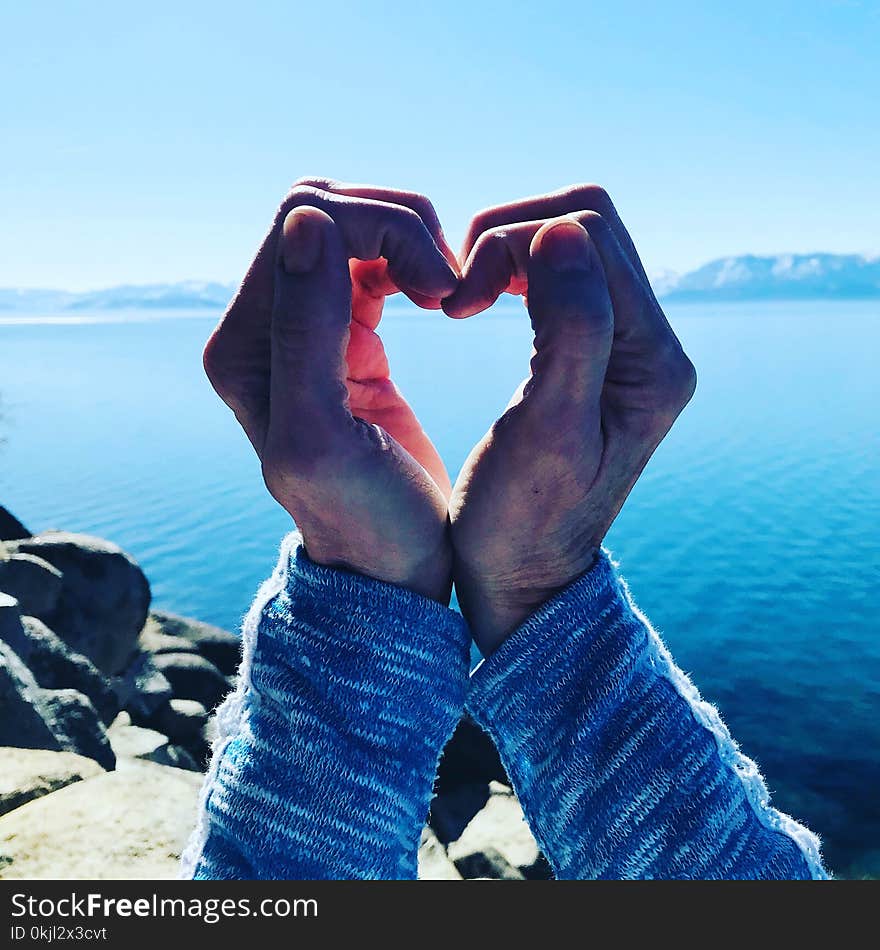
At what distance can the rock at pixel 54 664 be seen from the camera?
595 centimetres

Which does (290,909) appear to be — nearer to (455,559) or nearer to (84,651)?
(455,559)

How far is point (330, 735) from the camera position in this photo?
1197 mm

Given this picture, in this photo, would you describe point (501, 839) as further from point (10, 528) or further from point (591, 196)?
point (10, 528)

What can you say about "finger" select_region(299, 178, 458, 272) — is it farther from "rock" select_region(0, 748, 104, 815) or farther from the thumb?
"rock" select_region(0, 748, 104, 815)

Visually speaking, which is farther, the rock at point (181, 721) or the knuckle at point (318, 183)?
the rock at point (181, 721)

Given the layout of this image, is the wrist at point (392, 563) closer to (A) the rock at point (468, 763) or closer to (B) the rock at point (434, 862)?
(B) the rock at point (434, 862)

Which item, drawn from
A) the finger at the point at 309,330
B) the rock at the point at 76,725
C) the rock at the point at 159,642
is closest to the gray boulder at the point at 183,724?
the rock at the point at 159,642

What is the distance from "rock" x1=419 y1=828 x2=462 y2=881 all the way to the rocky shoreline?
0.01 m

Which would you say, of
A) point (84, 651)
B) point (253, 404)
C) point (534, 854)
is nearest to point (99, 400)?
point (84, 651)

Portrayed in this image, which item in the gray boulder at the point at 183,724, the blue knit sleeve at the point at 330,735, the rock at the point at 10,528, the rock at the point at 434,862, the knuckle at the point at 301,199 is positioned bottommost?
the gray boulder at the point at 183,724

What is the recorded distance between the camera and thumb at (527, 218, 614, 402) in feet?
3.83

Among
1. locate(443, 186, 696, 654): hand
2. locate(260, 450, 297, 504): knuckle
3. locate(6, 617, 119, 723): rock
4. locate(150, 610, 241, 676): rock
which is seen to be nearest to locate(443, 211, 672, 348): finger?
locate(443, 186, 696, 654): hand

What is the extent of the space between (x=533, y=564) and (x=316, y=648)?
39cm

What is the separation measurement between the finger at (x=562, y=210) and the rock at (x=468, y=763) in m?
5.62
